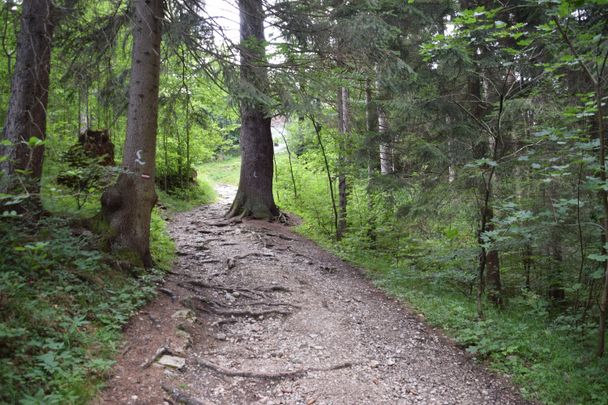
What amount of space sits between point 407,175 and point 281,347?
5360 mm

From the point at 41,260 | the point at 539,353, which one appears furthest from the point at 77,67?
the point at 539,353

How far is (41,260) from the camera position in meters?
4.48

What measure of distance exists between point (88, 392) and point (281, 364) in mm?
2125

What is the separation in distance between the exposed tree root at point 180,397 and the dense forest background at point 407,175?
Answer: 1.97ft

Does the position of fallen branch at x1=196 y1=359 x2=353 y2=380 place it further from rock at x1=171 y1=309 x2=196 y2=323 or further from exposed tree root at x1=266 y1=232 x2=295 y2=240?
exposed tree root at x1=266 y1=232 x2=295 y2=240

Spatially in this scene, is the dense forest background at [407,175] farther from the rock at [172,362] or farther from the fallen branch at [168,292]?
the rock at [172,362]

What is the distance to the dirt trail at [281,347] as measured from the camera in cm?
407

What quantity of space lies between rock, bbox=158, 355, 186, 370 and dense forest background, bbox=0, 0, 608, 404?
554mm

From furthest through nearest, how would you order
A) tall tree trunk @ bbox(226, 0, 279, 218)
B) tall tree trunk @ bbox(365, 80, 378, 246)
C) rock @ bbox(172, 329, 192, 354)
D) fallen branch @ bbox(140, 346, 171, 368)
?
tall tree trunk @ bbox(226, 0, 279, 218)
tall tree trunk @ bbox(365, 80, 378, 246)
rock @ bbox(172, 329, 192, 354)
fallen branch @ bbox(140, 346, 171, 368)

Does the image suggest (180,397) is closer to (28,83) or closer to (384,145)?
(28,83)

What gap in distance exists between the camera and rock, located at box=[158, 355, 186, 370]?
4.23 meters

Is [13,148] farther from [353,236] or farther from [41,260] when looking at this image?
[353,236]

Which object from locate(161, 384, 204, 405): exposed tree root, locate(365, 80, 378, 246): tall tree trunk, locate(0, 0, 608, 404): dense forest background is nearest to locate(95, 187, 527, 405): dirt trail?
locate(161, 384, 204, 405): exposed tree root

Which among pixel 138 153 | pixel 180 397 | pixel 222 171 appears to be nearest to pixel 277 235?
pixel 138 153
